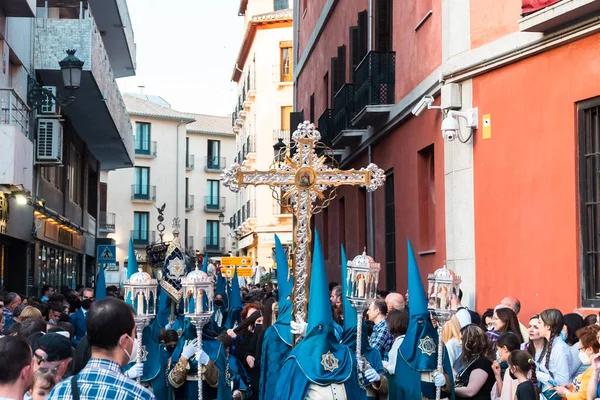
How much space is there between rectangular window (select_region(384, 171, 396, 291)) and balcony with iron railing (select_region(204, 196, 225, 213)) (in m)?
47.7

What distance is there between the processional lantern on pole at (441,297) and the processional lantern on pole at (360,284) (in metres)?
0.50

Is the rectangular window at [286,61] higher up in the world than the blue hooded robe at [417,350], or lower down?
higher up

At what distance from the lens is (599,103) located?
1130 centimetres

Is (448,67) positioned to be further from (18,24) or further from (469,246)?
(18,24)

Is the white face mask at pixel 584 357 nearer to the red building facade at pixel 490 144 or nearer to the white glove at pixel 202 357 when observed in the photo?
the white glove at pixel 202 357

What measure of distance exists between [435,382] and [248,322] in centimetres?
425

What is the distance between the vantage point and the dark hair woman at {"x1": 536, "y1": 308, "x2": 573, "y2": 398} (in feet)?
27.1

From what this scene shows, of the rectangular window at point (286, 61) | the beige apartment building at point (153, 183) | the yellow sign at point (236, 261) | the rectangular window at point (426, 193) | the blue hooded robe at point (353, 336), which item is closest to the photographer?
the blue hooded robe at point (353, 336)

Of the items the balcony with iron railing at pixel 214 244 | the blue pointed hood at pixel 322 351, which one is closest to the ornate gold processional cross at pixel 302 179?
the blue pointed hood at pixel 322 351

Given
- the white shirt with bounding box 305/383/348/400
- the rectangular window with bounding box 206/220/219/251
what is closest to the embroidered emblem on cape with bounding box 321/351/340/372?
the white shirt with bounding box 305/383/348/400

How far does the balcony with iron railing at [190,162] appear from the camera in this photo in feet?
217

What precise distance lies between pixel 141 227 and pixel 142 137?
5226 mm

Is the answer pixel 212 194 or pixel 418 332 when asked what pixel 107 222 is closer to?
pixel 212 194

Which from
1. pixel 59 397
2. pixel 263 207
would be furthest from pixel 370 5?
pixel 263 207
